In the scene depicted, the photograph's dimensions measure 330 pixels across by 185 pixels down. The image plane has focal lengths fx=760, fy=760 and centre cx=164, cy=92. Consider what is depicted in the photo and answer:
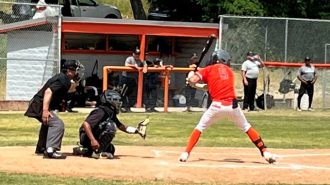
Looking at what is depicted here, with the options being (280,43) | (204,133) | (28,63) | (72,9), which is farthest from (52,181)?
(72,9)

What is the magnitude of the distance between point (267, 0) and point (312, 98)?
7904 mm

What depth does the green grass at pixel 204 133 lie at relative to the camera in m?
15.8

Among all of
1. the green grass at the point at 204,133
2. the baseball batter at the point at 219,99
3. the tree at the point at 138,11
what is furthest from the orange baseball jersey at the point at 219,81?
the tree at the point at 138,11

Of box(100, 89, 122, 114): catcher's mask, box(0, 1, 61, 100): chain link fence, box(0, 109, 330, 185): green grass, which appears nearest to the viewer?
box(100, 89, 122, 114): catcher's mask

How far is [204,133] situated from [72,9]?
1355cm

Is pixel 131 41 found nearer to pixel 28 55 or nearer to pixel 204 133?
pixel 28 55

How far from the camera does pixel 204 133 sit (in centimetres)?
Answer: 1806

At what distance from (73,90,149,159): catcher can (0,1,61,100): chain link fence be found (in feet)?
44.7

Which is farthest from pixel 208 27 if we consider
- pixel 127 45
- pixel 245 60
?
pixel 127 45

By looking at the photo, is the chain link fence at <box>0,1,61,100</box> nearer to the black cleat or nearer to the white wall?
the white wall

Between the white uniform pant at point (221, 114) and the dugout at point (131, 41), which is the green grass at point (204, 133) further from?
the white uniform pant at point (221, 114)

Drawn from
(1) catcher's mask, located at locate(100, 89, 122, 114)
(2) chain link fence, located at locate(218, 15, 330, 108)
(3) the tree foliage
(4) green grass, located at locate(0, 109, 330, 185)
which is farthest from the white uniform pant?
(3) the tree foliage

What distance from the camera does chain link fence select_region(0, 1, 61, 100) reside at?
2548 cm

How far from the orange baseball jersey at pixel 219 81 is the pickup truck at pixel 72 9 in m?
15.0
